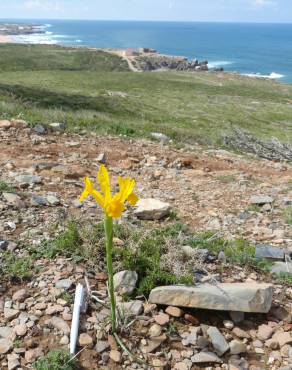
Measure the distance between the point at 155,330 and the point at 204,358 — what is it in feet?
1.32

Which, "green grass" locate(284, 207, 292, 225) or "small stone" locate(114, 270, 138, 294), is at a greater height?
"small stone" locate(114, 270, 138, 294)

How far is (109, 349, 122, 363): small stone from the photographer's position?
9.87ft

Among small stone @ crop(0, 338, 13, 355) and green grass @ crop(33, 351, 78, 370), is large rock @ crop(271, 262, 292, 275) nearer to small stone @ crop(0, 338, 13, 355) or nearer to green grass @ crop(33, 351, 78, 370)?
green grass @ crop(33, 351, 78, 370)

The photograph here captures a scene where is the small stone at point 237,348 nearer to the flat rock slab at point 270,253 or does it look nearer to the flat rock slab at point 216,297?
the flat rock slab at point 216,297

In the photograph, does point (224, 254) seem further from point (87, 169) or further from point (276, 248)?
point (87, 169)

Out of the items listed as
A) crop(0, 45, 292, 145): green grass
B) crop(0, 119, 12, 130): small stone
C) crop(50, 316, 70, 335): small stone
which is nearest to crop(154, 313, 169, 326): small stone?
crop(50, 316, 70, 335): small stone

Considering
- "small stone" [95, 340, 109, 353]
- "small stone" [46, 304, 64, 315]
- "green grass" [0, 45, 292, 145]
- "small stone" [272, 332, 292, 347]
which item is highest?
"small stone" [46, 304, 64, 315]

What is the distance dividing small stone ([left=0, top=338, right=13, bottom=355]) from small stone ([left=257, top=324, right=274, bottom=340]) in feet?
5.99

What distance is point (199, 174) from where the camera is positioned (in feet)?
25.6

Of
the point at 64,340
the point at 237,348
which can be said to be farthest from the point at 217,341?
the point at 64,340

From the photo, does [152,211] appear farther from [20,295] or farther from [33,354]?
[33,354]

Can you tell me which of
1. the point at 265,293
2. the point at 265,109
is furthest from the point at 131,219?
the point at 265,109

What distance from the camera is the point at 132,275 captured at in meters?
3.64

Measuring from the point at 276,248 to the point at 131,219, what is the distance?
1722mm
